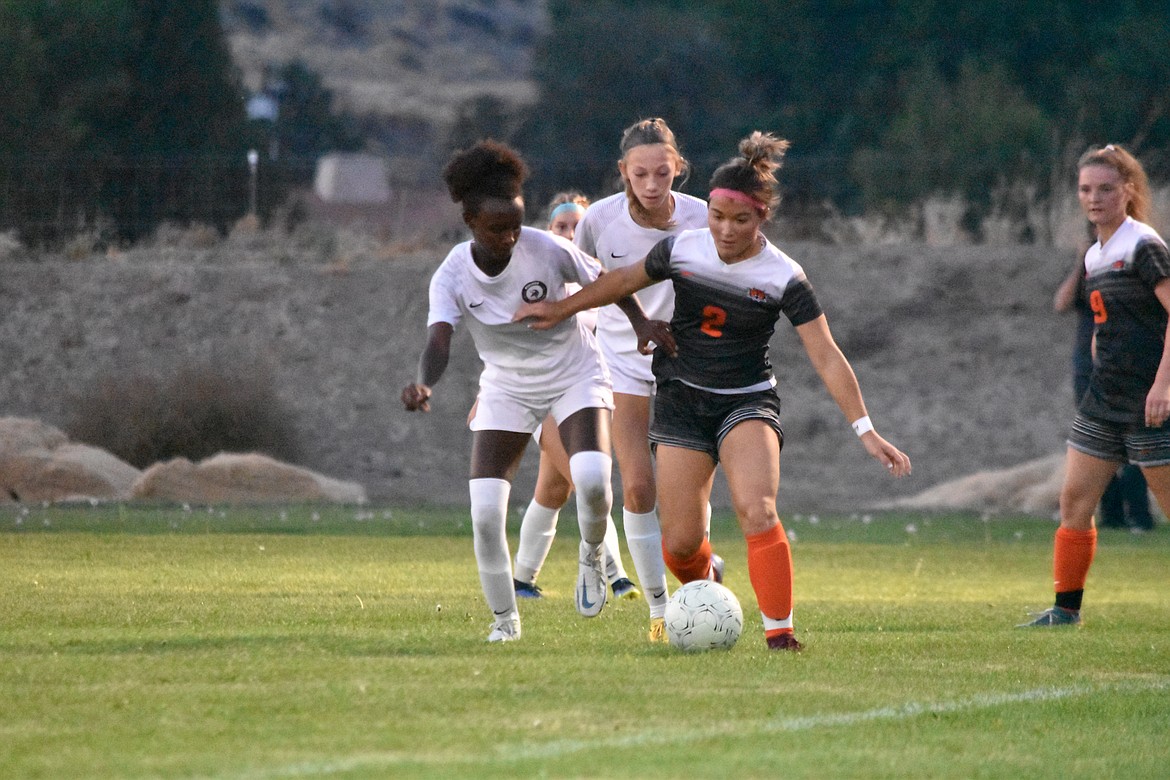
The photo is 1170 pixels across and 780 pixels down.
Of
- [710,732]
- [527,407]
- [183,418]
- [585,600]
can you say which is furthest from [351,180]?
[710,732]

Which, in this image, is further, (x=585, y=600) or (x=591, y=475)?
(x=585, y=600)

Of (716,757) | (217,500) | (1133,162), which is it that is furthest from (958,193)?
(716,757)

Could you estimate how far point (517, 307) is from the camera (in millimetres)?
7906

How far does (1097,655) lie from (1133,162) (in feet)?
7.58

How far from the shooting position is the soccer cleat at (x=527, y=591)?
33.9ft

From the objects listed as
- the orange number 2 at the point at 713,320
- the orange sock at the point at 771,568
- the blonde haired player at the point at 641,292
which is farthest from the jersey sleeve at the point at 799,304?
the blonde haired player at the point at 641,292

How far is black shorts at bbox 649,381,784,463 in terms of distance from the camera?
25.4 ft

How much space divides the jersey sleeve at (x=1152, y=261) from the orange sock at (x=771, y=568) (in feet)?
7.44

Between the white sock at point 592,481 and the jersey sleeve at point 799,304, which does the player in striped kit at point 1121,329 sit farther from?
the white sock at point 592,481

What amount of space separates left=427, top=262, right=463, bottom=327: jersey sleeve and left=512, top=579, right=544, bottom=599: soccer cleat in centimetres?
284

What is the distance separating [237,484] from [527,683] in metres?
14.2

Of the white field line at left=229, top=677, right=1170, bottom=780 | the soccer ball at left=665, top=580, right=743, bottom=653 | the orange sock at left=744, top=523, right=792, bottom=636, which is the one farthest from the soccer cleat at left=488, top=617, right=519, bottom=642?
the white field line at left=229, top=677, right=1170, bottom=780

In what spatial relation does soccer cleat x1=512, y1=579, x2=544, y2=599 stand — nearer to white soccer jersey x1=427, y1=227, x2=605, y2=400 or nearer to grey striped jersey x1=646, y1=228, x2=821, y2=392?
white soccer jersey x1=427, y1=227, x2=605, y2=400

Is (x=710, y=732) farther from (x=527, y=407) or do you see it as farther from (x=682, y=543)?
(x=527, y=407)
